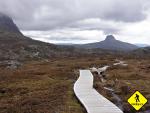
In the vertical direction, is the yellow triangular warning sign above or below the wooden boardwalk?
above

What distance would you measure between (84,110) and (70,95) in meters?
8.53

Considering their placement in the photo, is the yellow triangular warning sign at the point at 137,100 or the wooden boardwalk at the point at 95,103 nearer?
the yellow triangular warning sign at the point at 137,100

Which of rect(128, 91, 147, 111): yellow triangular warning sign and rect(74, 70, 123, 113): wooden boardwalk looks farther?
rect(74, 70, 123, 113): wooden boardwalk

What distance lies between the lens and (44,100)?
32219mm

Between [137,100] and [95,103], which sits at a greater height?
[137,100]

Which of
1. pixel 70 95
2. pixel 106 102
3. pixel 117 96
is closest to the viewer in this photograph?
pixel 106 102

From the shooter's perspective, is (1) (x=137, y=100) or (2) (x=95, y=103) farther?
(2) (x=95, y=103)

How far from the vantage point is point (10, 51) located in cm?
19850

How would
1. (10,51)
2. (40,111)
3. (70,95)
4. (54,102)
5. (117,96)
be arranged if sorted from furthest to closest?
(10,51) → (117,96) → (70,95) → (54,102) → (40,111)

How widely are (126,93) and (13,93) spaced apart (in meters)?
13.8

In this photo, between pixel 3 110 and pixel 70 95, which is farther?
pixel 70 95

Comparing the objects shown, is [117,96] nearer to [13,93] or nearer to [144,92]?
[144,92]

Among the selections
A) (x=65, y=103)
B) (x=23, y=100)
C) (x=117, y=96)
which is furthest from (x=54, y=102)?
(x=117, y=96)

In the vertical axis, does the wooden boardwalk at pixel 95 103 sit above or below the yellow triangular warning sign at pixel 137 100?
below
